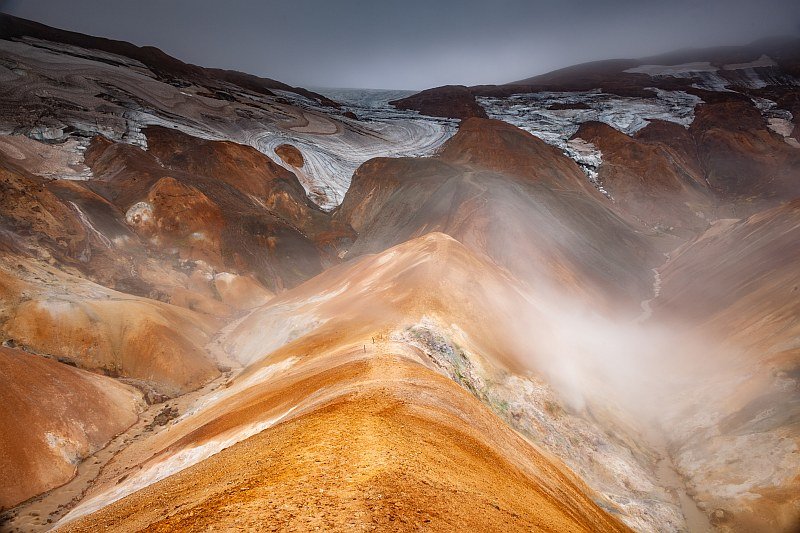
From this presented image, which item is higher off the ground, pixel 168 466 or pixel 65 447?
pixel 168 466

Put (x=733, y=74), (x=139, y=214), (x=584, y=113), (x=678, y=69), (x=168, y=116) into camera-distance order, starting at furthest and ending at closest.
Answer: (x=678, y=69)
(x=733, y=74)
(x=584, y=113)
(x=168, y=116)
(x=139, y=214)

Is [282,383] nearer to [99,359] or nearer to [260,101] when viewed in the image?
[99,359]

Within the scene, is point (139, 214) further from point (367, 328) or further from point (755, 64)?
point (755, 64)

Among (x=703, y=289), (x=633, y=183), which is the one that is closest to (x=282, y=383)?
(x=703, y=289)

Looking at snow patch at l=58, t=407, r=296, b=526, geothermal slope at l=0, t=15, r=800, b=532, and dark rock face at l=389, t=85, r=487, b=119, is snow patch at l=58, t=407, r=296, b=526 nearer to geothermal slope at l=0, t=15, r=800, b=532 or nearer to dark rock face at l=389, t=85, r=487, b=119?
geothermal slope at l=0, t=15, r=800, b=532

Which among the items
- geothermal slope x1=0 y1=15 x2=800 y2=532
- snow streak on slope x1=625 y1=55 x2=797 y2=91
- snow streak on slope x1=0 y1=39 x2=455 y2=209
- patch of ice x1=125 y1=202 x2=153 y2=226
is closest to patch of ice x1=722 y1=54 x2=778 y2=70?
snow streak on slope x1=625 y1=55 x2=797 y2=91

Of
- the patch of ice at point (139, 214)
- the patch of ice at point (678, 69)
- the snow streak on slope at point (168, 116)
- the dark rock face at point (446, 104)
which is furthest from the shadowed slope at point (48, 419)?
the patch of ice at point (678, 69)

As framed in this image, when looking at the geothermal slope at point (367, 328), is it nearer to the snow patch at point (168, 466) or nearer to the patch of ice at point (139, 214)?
the snow patch at point (168, 466)

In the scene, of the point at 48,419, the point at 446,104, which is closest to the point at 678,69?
the point at 446,104

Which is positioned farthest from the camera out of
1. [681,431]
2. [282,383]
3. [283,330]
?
[283,330]
